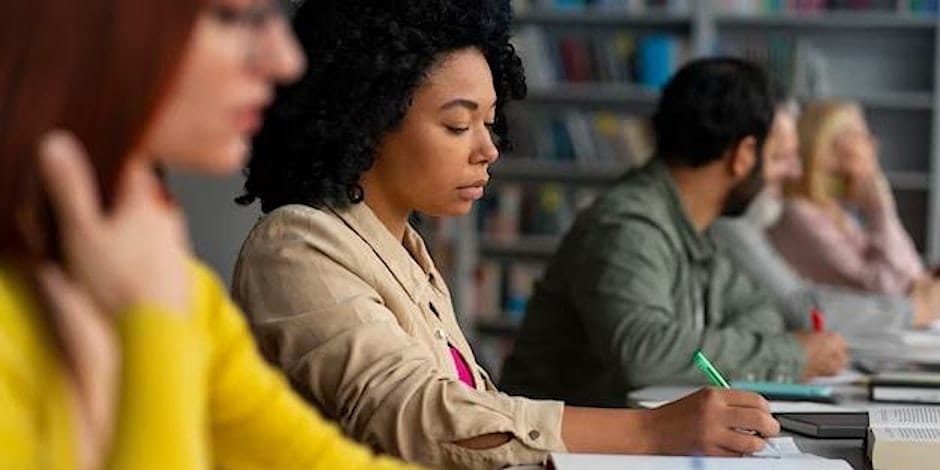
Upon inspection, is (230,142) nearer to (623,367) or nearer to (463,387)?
(463,387)

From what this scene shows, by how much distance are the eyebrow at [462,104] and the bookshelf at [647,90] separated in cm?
368

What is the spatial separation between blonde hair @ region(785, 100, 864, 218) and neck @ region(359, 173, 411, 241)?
9.38ft

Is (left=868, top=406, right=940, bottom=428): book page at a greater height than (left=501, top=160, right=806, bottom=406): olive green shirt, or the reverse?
(left=868, top=406, right=940, bottom=428): book page

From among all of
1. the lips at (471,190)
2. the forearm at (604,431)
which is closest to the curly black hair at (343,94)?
the lips at (471,190)

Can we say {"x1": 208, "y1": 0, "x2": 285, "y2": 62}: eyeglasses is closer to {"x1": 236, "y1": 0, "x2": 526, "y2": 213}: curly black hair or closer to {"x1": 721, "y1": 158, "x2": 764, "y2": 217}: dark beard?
{"x1": 236, "y1": 0, "x2": 526, "y2": 213}: curly black hair

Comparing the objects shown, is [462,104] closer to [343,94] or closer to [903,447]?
[343,94]

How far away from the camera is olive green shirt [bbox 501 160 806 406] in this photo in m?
2.66

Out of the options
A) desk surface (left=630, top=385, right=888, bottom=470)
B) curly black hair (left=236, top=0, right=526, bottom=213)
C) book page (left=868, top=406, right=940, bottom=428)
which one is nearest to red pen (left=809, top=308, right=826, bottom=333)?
desk surface (left=630, top=385, right=888, bottom=470)

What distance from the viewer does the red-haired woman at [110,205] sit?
877 millimetres

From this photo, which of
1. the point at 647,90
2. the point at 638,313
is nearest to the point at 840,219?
the point at 647,90

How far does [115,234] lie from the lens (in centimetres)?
91

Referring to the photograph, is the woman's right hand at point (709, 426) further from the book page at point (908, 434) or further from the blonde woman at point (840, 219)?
the blonde woman at point (840, 219)

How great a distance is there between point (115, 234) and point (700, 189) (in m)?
2.21

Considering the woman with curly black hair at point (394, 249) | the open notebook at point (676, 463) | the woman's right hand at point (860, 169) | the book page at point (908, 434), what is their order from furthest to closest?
the woman's right hand at point (860, 169) < the book page at point (908, 434) < the woman with curly black hair at point (394, 249) < the open notebook at point (676, 463)
